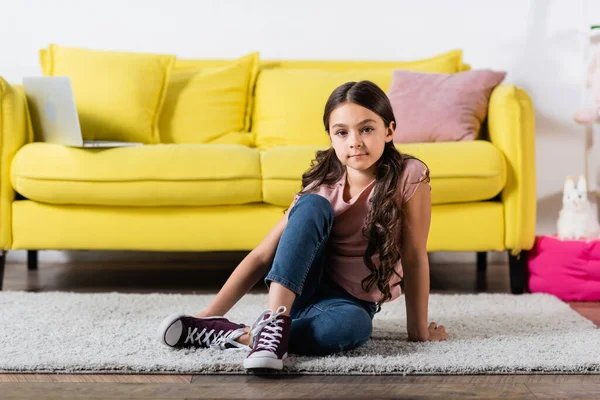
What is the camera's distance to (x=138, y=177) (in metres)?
2.40

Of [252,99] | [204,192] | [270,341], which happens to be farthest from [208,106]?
[270,341]

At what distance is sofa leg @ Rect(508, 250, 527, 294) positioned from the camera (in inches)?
98.7

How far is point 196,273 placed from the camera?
304 cm

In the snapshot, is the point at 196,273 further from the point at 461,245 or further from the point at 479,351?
the point at 479,351

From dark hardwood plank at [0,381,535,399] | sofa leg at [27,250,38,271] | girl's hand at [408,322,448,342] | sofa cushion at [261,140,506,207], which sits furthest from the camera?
sofa leg at [27,250,38,271]

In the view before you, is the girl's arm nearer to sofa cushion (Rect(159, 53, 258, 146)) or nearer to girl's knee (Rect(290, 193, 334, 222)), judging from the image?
girl's knee (Rect(290, 193, 334, 222))

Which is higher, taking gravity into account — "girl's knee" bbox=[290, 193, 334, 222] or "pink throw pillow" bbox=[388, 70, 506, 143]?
"pink throw pillow" bbox=[388, 70, 506, 143]

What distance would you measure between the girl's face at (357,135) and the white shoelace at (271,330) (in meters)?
0.37

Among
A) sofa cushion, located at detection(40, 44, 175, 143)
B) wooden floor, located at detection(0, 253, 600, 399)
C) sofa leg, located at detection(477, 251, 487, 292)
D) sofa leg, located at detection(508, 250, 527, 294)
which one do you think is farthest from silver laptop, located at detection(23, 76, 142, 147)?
sofa leg, located at detection(477, 251, 487, 292)

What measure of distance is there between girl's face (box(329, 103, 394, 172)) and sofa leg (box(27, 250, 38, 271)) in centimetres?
193

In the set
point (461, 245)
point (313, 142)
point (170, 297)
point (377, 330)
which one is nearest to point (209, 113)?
point (313, 142)

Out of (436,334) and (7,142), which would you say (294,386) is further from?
(7,142)

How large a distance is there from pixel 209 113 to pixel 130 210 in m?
0.71

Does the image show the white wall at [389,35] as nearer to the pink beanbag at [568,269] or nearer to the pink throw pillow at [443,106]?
the pink throw pillow at [443,106]
